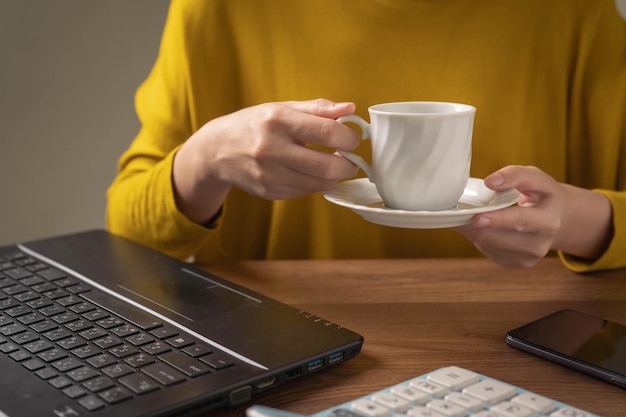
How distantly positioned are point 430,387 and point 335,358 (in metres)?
0.11

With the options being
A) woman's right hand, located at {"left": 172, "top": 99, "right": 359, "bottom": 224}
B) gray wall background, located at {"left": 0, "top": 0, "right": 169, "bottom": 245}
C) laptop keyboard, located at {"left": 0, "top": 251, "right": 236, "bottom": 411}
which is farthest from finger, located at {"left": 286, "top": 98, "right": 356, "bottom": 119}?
gray wall background, located at {"left": 0, "top": 0, "right": 169, "bottom": 245}

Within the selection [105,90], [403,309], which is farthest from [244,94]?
[105,90]

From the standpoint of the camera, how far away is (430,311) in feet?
2.56

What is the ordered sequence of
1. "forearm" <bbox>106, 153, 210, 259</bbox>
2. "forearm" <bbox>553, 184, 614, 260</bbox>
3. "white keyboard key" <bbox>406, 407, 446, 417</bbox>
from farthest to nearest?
"forearm" <bbox>106, 153, 210, 259</bbox> < "forearm" <bbox>553, 184, 614, 260</bbox> < "white keyboard key" <bbox>406, 407, 446, 417</bbox>

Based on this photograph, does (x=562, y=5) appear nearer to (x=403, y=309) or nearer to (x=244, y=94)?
(x=244, y=94)

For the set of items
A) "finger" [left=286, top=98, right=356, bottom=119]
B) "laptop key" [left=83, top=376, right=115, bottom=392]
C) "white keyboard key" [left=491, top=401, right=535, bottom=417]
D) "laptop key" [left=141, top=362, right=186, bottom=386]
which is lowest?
"white keyboard key" [left=491, top=401, right=535, bottom=417]

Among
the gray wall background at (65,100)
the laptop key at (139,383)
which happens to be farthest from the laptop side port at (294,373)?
the gray wall background at (65,100)

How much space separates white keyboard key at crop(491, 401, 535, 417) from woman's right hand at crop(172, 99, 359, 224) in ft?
0.95

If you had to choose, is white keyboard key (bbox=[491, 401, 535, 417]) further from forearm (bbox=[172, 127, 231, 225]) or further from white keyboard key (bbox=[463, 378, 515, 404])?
forearm (bbox=[172, 127, 231, 225])

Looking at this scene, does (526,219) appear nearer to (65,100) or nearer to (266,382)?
(266,382)

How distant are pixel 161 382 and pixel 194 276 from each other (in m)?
0.27

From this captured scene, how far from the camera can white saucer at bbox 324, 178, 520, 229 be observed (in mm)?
644

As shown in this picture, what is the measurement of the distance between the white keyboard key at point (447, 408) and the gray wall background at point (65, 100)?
1.43 metres

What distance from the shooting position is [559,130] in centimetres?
117
